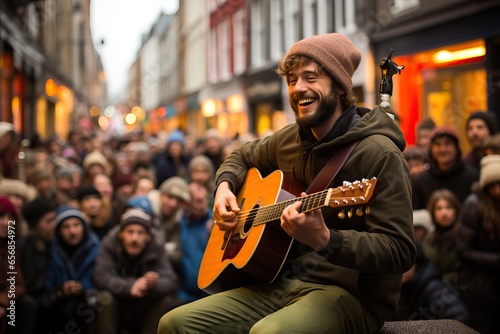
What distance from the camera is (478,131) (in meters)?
6.38

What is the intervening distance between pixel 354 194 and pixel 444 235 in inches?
133

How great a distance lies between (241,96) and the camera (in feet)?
79.2

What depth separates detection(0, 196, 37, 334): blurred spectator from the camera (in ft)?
15.6

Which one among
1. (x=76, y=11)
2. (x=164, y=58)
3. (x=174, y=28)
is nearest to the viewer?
(x=76, y=11)

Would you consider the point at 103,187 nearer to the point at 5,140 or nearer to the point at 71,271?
the point at 5,140

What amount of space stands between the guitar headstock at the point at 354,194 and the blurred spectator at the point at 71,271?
3609 mm

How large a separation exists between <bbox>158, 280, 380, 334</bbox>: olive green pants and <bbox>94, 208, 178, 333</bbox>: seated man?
2.52 metres

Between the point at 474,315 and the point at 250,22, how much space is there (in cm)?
1863

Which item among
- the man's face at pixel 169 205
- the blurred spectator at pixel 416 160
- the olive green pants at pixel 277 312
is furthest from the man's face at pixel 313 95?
the man's face at pixel 169 205

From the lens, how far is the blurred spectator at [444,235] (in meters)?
5.29

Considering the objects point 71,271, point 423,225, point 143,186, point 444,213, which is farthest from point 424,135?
point 71,271

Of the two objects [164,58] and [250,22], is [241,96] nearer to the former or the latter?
[250,22]

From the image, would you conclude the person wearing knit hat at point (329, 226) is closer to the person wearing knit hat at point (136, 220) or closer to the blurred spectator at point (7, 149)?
the person wearing knit hat at point (136, 220)

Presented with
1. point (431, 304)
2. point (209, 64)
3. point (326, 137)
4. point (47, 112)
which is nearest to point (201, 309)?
point (326, 137)
